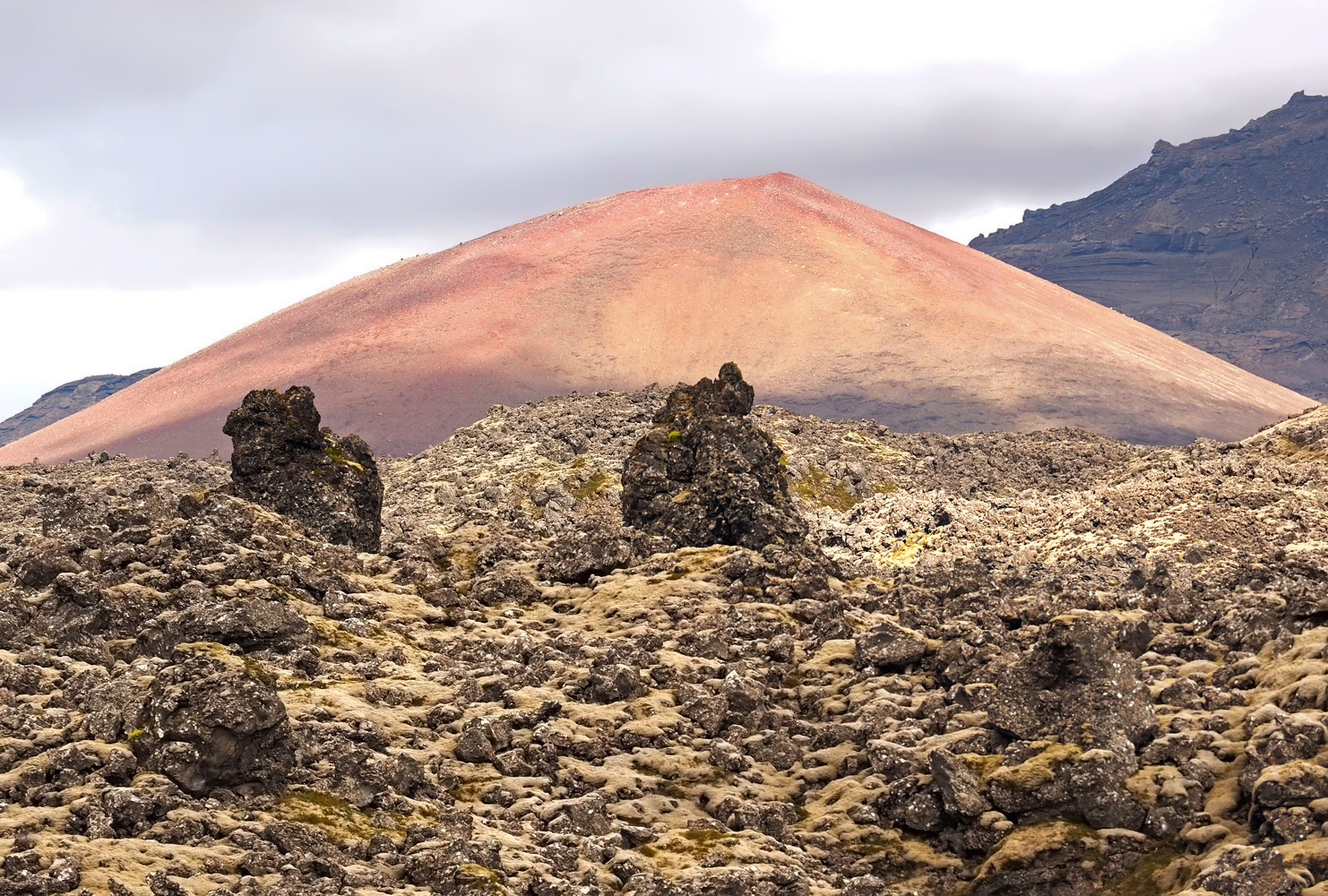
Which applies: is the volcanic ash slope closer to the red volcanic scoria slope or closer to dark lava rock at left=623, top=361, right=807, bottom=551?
dark lava rock at left=623, top=361, right=807, bottom=551

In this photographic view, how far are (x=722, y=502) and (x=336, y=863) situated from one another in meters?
11.8

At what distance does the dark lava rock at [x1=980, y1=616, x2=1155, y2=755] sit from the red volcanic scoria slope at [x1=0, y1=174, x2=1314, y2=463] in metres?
59.8

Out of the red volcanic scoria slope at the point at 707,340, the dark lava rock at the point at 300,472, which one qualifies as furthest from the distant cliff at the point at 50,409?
the dark lava rock at the point at 300,472

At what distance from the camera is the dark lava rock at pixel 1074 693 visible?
11.9 m

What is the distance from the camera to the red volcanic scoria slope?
75.4m

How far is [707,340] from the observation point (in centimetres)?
8100

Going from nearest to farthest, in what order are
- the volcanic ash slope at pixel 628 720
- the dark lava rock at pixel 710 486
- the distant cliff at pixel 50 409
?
the volcanic ash slope at pixel 628 720
the dark lava rock at pixel 710 486
the distant cliff at pixel 50 409

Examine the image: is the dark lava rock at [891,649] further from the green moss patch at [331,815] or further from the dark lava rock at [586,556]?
the green moss patch at [331,815]

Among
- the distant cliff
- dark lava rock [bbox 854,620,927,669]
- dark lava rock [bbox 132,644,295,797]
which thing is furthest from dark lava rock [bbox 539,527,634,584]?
the distant cliff

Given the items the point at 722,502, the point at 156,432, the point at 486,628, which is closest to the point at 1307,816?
the point at 486,628

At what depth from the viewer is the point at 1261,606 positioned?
46.6 ft

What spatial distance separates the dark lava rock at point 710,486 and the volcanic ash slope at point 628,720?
1903mm

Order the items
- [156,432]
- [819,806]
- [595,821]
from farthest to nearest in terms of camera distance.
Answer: [156,432] < [819,806] < [595,821]

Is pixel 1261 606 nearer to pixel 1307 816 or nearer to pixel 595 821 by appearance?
pixel 1307 816
